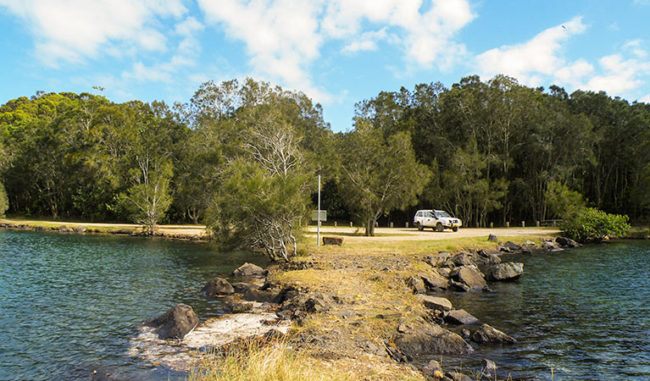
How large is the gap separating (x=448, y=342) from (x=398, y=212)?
56837mm

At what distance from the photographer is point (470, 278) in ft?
69.4

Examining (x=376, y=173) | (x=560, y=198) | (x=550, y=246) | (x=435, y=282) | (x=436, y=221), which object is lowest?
(x=435, y=282)

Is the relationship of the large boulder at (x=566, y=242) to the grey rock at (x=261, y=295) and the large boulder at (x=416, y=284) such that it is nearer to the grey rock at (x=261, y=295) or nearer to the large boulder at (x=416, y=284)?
the large boulder at (x=416, y=284)

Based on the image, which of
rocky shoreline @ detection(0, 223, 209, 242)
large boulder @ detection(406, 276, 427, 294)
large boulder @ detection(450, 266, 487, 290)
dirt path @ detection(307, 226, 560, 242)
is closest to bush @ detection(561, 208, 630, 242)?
dirt path @ detection(307, 226, 560, 242)

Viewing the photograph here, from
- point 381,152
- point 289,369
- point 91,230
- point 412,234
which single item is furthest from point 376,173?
point 91,230

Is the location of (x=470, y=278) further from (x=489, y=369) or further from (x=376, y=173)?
(x=376, y=173)

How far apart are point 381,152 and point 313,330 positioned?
95.6 feet

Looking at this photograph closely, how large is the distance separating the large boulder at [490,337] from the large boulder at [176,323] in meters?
8.74

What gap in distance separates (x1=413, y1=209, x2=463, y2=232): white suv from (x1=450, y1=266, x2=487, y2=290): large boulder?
22303mm

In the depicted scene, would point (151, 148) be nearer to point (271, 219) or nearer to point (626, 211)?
point (271, 219)

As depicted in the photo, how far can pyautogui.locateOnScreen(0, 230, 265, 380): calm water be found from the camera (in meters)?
10.9

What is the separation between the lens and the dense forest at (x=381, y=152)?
142ft

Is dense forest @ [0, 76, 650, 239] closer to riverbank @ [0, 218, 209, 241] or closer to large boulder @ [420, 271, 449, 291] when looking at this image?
riverbank @ [0, 218, 209, 241]

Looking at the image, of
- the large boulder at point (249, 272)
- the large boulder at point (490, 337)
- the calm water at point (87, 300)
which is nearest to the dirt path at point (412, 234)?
the large boulder at point (249, 272)
